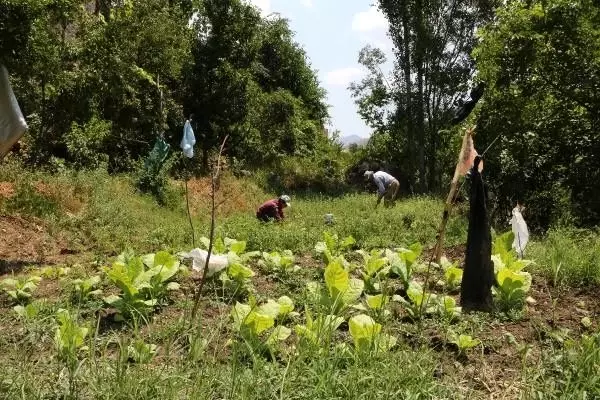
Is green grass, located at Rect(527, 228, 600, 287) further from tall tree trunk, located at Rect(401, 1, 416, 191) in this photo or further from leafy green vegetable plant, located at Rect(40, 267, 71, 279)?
tall tree trunk, located at Rect(401, 1, 416, 191)

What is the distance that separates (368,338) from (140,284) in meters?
1.49

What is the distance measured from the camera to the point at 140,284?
11.6 ft

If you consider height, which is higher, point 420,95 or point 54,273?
point 420,95

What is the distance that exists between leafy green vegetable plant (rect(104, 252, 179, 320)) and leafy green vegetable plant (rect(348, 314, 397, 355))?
123cm

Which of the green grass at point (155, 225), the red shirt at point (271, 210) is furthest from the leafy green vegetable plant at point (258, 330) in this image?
the red shirt at point (271, 210)

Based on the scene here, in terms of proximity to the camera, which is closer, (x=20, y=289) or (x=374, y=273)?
(x=20, y=289)

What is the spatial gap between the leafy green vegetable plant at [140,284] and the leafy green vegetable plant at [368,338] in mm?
1229

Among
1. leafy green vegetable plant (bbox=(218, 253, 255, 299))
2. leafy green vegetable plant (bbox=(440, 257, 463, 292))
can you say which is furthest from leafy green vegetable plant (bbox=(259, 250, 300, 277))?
leafy green vegetable plant (bbox=(440, 257, 463, 292))

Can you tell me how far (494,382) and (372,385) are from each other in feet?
2.57

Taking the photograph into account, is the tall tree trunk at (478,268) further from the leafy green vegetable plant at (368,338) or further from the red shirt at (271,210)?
the red shirt at (271,210)

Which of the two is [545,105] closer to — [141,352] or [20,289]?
[20,289]

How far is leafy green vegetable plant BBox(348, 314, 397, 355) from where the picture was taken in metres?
2.75

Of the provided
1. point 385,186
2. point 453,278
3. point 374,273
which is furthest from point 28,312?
point 385,186

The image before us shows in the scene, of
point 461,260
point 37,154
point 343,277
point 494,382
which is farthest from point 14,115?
point 37,154
